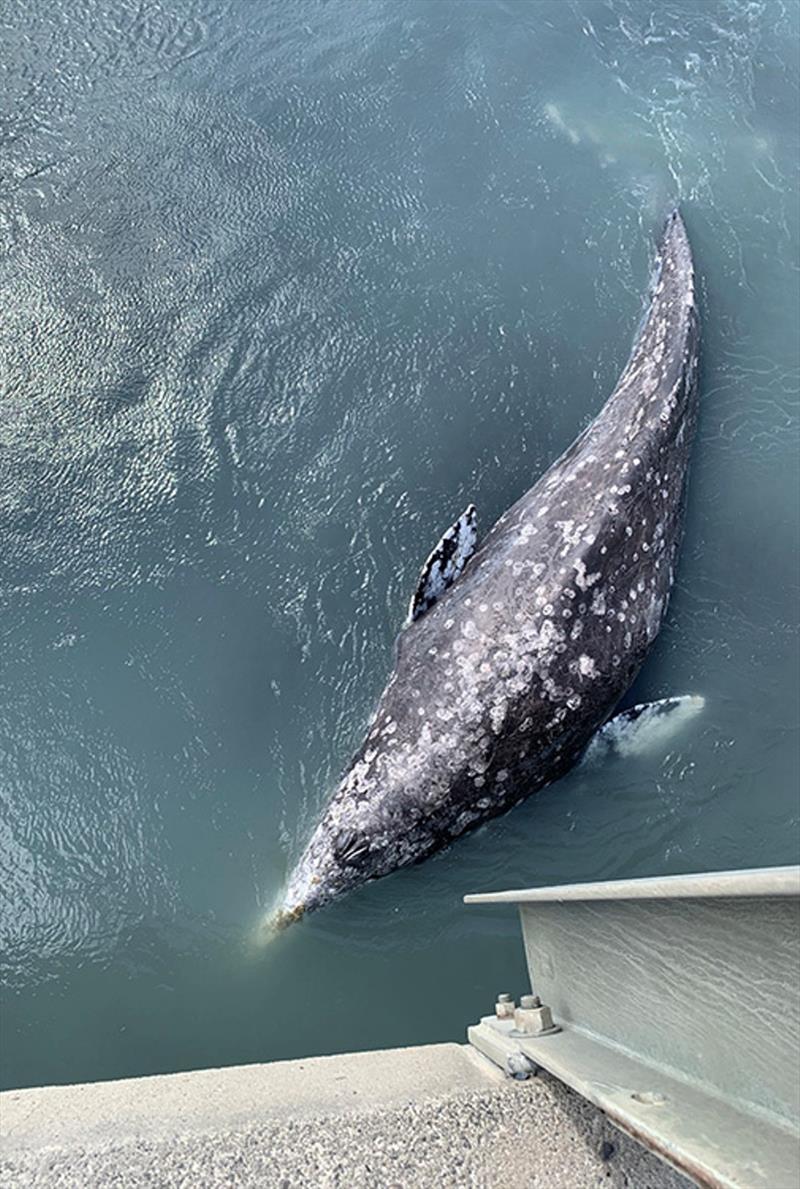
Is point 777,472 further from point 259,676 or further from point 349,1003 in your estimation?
point 349,1003

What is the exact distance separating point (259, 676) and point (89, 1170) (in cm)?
306

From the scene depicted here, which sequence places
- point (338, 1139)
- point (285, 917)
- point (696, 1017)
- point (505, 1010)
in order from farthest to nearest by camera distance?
point (285, 917), point (505, 1010), point (338, 1139), point (696, 1017)

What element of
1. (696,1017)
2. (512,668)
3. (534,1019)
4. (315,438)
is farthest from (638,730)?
(696,1017)

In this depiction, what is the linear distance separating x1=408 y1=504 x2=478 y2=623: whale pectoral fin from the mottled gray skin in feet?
0.29

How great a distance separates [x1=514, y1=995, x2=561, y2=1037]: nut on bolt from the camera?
15.2 feet

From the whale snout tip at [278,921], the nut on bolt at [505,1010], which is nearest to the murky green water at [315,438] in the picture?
the whale snout tip at [278,921]

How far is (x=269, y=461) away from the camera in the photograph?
7184mm

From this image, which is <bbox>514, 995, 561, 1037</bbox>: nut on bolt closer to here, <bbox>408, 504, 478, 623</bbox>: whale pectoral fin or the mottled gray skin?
the mottled gray skin

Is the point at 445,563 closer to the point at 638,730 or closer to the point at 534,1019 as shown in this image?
the point at 638,730

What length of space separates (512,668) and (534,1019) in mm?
2187

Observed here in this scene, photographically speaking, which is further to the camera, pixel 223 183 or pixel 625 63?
pixel 625 63

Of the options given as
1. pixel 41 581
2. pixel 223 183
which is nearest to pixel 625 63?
pixel 223 183

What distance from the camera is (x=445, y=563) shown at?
6.78m

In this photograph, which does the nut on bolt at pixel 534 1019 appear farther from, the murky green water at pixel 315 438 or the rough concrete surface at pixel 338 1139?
the murky green water at pixel 315 438
